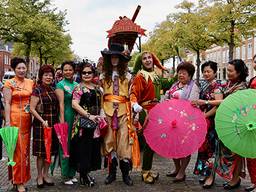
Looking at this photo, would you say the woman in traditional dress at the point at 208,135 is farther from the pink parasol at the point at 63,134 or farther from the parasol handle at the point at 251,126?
the pink parasol at the point at 63,134

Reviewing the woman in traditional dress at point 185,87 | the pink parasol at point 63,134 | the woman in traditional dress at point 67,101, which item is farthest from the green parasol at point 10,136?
the woman in traditional dress at point 185,87

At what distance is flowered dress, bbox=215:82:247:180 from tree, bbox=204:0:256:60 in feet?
77.6

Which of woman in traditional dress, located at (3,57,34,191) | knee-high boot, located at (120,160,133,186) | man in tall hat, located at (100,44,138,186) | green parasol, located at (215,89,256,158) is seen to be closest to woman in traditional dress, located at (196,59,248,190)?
green parasol, located at (215,89,256,158)

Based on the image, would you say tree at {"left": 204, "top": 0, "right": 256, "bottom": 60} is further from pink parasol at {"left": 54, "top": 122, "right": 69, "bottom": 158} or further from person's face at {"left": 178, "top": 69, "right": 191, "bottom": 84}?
pink parasol at {"left": 54, "top": 122, "right": 69, "bottom": 158}

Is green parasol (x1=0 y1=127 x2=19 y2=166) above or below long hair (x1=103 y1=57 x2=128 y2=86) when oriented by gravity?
below

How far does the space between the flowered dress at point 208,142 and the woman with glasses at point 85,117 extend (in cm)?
139

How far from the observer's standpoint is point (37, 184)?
5.68 meters

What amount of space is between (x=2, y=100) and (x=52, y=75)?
0.76 m

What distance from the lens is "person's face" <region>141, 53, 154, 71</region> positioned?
594 cm

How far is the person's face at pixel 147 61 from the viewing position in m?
5.94

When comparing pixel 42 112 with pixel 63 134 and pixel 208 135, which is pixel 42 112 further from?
pixel 208 135

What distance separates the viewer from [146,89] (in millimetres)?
5867

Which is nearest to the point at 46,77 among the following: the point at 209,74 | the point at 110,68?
the point at 110,68

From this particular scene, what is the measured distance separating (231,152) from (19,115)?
2.73 m
